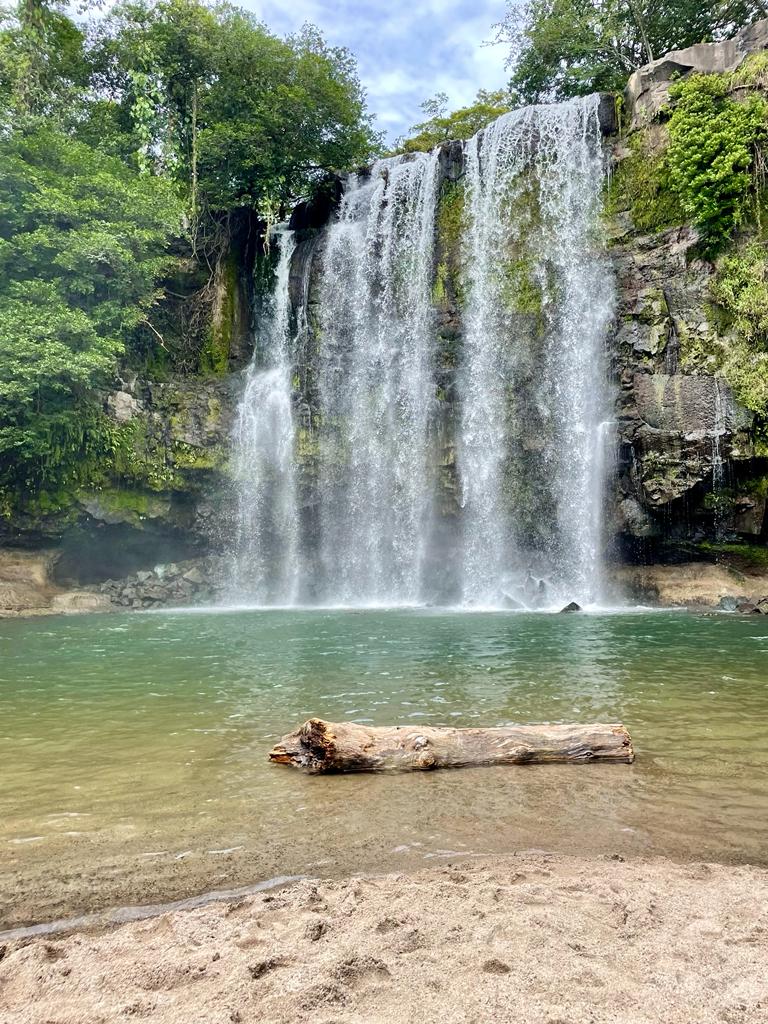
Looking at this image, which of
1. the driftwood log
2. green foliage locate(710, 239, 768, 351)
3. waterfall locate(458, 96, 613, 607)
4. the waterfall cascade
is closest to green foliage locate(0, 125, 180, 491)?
the waterfall cascade

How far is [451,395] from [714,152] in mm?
10084

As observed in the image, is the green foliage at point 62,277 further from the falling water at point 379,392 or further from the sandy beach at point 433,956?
the sandy beach at point 433,956

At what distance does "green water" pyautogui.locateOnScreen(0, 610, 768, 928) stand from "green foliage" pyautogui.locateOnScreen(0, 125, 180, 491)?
10735 mm

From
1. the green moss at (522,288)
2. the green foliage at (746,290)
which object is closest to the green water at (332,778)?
the green foliage at (746,290)

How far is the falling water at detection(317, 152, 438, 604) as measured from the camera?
2227cm

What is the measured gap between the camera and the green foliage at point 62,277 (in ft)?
62.0

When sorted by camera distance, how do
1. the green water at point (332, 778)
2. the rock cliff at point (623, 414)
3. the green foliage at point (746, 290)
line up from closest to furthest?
the green water at point (332, 778) → the green foliage at point (746, 290) → the rock cliff at point (623, 414)

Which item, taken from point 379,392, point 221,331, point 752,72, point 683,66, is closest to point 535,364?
point 379,392

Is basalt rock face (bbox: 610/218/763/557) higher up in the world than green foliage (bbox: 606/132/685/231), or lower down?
lower down

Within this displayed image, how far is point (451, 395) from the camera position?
72.3 feet

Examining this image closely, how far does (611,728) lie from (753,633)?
28.5 ft

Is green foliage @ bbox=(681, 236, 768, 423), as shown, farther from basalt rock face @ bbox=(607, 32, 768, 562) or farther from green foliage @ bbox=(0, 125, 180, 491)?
green foliage @ bbox=(0, 125, 180, 491)

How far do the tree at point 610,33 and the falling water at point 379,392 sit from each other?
33.5ft

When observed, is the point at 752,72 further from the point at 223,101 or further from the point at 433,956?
the point at 433,956
